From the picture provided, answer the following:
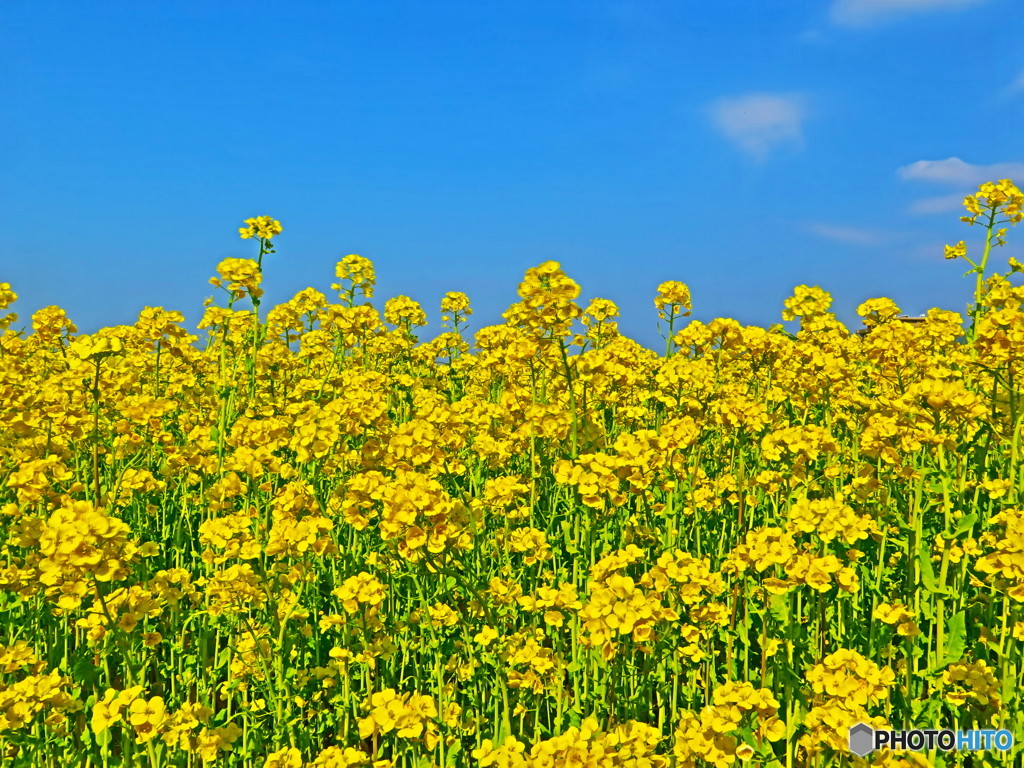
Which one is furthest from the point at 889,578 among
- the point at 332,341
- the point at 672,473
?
the point at 332,341

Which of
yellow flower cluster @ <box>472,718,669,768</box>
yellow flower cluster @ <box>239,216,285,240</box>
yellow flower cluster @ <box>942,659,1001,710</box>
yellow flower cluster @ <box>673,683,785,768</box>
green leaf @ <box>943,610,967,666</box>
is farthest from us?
yellow flower cluster @ <box>239,216,285,240</box>

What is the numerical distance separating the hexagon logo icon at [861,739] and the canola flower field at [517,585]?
39 millimetres

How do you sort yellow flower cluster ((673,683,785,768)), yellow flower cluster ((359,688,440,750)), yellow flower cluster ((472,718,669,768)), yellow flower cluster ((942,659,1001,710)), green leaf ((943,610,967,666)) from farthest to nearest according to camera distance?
green leaf ((943,610,967,666)) → yellow flower cluster ((942,659,1001,710)) → yellow flower cluster ((359,688,440,750)) → yellow flower cluster ((673,683,785,768)) → yellow flower cluster ((472,718,669,768))

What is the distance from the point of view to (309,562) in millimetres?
3643

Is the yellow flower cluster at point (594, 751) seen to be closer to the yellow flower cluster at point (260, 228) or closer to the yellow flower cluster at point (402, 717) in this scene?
the yellow flower cluster at point (402, 717)

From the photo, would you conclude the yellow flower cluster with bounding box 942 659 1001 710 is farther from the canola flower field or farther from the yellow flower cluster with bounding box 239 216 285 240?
the yellow flower cluster with bounding box 239 216 285 240

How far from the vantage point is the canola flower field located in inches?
105

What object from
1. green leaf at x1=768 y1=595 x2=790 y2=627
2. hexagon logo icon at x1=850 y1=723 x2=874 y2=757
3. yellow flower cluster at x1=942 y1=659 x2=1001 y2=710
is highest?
green leaf at x1=768 y1=595 x2=790 y2=627

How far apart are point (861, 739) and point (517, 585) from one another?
1.47 m

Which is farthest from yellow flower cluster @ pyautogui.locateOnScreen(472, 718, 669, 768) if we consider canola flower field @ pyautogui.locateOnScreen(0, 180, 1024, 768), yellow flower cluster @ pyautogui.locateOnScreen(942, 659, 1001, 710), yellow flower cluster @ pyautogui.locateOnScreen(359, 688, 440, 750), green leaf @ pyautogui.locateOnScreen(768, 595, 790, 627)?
yellow flower cluster @ pyautogui.locateOnScreen(942, 659, 1001, 710)

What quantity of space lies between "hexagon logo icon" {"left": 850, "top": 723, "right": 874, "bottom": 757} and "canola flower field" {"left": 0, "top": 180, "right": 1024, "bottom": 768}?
0.13ft

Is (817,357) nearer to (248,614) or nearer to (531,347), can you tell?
(531,347)

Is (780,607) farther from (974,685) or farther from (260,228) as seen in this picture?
(260,228)

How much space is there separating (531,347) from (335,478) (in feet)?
5.76
